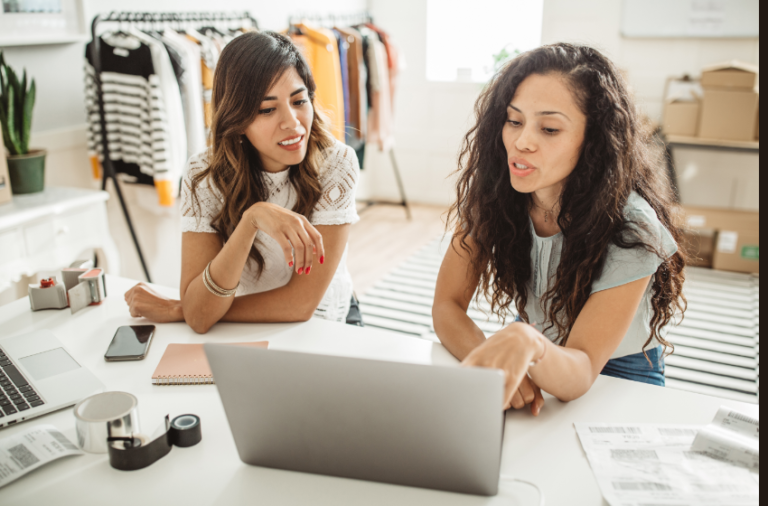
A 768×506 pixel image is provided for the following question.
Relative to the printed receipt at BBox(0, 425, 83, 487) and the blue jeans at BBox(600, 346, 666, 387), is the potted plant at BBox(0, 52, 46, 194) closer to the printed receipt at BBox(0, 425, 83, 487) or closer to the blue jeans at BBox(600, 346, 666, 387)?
the printed receipt at BBox(0, 425, 83, 487)

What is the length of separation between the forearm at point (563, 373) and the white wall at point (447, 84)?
2.77 m

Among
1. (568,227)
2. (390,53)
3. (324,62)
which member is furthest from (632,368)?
(390,53)

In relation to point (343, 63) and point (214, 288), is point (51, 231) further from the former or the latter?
point (343, 63)

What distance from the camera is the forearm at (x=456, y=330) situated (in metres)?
1.17

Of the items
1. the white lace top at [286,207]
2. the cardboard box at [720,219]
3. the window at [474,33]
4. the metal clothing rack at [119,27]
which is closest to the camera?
the white lace top at [286,207]

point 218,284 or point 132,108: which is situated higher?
point 132,108

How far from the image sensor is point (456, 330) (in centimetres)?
120

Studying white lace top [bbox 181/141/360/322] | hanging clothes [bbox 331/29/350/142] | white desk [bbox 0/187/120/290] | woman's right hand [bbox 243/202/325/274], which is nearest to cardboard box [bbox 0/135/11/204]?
white desk [bbox 0/187/120/290]

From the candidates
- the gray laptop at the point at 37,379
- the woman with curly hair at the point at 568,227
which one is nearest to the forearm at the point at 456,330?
the woman with curly hair at the point at 568,227

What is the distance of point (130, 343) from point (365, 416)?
65 centimetres

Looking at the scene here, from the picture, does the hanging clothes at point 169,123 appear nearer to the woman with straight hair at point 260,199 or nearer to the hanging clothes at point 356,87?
the woman with straight hair at point 260,199

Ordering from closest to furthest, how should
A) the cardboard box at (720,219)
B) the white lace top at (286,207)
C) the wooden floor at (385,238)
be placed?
the white lace top at (286,207), the cardboard box at (720,219), the wooden floor at (385,238)

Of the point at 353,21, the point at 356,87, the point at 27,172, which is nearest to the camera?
the point at 27,172

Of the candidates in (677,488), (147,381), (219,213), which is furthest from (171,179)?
(677,488)
